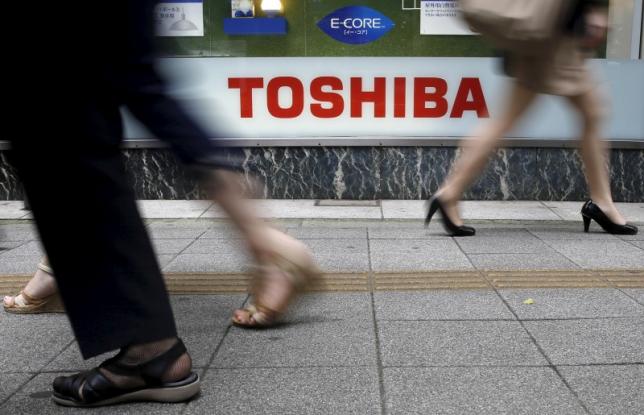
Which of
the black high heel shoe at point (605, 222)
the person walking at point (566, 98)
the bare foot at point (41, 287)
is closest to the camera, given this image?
the bare foot at point (41, 287)

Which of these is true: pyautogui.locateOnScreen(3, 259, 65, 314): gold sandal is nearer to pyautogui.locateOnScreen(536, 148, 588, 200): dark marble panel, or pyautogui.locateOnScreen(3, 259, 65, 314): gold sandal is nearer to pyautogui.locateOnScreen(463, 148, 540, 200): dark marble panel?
pyautogui.locateOnScreen(463, 148, 540, 200): dark marble panel

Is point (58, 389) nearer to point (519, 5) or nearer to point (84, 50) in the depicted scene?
point (84, 50)

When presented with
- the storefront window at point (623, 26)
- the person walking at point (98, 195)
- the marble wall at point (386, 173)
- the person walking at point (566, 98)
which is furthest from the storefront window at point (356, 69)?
the person walking at point (98, 195)

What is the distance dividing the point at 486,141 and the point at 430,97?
170 cm

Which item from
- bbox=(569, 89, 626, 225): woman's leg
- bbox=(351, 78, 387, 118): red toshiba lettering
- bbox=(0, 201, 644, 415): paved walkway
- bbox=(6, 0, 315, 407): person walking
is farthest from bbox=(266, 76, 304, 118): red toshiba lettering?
bbox=(6, 0, 315, 407): person walking

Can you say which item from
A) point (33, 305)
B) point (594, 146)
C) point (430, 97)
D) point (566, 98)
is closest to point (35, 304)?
point (33, 305)

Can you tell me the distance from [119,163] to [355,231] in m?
2.75

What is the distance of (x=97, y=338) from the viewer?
1.97 m

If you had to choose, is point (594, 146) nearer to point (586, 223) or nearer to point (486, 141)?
point (586, 223)

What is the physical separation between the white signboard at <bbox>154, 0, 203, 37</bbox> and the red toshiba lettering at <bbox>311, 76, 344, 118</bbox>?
1063 millimetres

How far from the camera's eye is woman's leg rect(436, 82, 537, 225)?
417 centimetres

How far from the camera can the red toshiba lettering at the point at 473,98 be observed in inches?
228

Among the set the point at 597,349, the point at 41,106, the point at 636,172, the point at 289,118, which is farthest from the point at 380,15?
the point at 41,106

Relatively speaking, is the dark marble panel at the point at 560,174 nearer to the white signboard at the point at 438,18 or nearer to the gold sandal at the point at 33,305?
the white signboard at the point at 438,18
